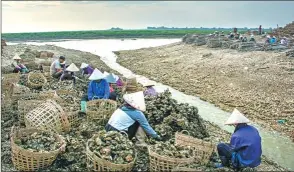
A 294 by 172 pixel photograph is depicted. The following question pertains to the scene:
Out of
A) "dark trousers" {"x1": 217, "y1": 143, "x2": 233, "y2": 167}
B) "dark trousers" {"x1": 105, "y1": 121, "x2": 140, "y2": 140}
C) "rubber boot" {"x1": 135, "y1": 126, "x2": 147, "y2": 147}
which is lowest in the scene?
"dark trousers" {"x1": 217, "y1": 143, "x2": 233, "y2": 167}

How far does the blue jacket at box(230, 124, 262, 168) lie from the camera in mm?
7965

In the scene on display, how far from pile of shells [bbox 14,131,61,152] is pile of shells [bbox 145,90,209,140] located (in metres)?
2.68

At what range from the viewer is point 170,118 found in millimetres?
10062

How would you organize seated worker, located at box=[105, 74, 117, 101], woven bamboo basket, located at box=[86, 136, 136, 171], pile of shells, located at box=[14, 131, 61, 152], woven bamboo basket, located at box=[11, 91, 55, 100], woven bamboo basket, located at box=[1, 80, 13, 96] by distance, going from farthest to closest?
woven bamboo basket, located at box=[1, 80, 13, 96] < seated worker, located at box=[105, 74, 117, 101] < woven bamboo basket, located at box=[11, 91, 55, 100] < pile of shells, located at box=[14, 131, 61, 152] < woven bamboo basket, located at box=[86, 136, 136, 171]

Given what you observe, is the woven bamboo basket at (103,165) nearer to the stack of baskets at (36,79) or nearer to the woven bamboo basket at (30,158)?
the woven bamboo basket at (30,158)

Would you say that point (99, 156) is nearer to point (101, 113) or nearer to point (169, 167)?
point (169, 167)

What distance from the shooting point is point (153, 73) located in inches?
1093

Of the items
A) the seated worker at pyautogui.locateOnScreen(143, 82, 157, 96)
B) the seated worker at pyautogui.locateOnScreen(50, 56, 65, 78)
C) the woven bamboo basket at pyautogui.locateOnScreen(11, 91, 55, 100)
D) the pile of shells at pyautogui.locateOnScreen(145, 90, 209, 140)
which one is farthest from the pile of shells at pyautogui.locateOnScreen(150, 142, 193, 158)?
the seated worker at pyautogui.locateOnScreen(50, 56, 65, 78)

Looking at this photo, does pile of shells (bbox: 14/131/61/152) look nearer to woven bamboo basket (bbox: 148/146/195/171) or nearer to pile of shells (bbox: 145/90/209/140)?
woven bamboo basket (bbox: 148/146/195/171)

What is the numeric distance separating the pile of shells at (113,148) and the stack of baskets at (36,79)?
751 centimetres

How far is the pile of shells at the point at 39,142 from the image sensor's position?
25.0 feet

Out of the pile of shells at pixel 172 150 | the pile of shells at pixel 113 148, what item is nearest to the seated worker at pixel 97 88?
the pile of shells at pixel 113 148

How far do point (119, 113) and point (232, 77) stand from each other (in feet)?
49.2

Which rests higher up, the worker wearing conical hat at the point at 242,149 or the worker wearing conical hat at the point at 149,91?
the worker wearing conical hat at the point at 149,91
